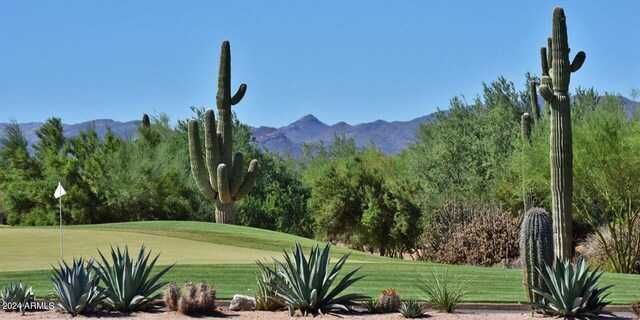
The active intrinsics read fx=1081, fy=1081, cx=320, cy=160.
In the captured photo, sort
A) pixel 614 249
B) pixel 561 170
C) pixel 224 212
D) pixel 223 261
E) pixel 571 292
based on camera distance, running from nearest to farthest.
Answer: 1. pixel 571 292
2. pixel 223 261
3. pixel 561 170
4. pixel 614 249
5. pixel 224 212

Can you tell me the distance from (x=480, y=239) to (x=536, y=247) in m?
20.4

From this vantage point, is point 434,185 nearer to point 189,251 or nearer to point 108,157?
point 108,157

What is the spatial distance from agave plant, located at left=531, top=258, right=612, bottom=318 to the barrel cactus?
0.53 m

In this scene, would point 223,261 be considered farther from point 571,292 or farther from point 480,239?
point 480,239

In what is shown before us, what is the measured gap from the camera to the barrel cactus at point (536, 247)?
1638 centimetres

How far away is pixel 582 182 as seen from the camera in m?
36.7

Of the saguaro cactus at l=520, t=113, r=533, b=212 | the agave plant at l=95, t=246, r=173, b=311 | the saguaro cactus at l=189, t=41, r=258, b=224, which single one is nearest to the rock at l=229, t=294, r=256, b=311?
the agave plant at l=95, t=246, r=173, b=311

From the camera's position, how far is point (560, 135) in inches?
1060

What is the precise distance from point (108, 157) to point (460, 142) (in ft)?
61.8

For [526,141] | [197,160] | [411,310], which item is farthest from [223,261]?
[526,141]

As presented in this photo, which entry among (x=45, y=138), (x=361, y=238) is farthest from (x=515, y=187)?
(x=45, y=138)

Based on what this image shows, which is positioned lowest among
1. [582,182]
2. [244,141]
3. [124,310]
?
[124,310]

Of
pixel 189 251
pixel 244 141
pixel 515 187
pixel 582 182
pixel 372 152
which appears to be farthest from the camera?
pixel 372 152

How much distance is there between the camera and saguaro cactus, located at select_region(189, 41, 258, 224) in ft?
136
